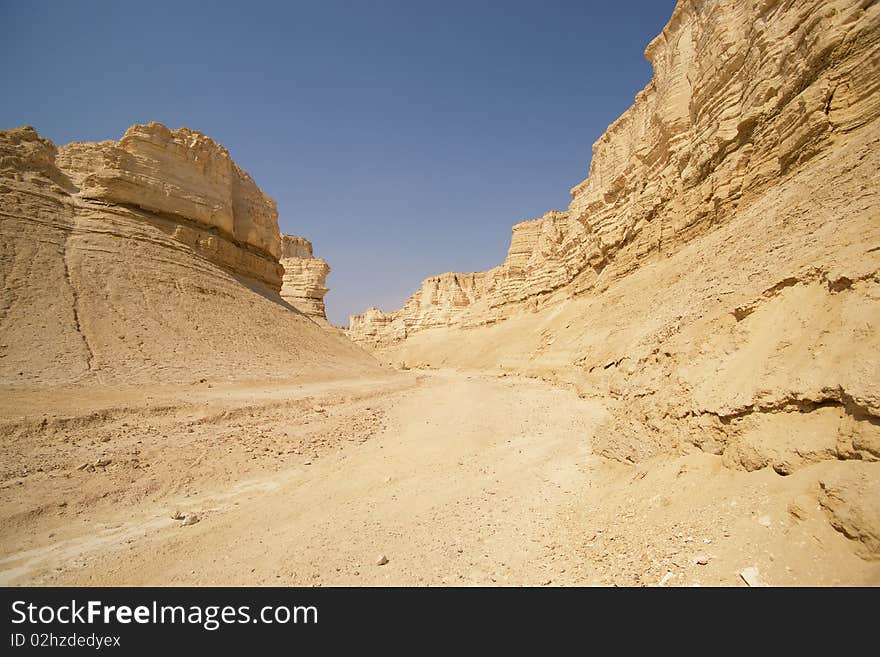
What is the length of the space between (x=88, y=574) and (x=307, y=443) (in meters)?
4.54

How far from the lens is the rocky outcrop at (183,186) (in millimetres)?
20422

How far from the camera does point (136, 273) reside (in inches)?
715

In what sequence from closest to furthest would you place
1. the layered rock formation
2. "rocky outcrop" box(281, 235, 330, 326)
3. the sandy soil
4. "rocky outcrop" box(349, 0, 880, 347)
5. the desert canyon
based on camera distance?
the sandy soil → the desert canyon → "rocky outcrop" box(349, 0, 880, 347) → the layered rock formation → "rocky outcrop" box(281, 235, 330, 326)

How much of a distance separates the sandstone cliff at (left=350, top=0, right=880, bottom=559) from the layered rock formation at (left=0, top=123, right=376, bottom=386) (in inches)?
580

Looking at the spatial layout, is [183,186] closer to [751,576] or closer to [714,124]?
[751,576]

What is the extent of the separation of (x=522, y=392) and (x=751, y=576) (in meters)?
13.8

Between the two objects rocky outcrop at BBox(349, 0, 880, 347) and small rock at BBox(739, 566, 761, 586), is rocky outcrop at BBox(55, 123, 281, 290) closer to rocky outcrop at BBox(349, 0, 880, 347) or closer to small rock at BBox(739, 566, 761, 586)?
rocky outcrop at BBox(349, 0, 880, 347)

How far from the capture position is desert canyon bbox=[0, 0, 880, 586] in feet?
10.6

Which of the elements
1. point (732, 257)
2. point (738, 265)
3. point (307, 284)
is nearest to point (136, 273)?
point (738, 265)

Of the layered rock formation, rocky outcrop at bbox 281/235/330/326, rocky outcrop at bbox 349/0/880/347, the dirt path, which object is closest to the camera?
the dirt path

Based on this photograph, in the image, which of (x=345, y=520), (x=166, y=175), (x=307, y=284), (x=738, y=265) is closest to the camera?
(x=345, y=520)

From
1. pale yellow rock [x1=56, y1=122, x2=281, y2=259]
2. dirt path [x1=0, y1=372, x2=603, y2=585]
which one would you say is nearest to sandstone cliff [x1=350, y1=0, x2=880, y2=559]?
dirt path [x1=0, y1=372, x2=603, y2=585]

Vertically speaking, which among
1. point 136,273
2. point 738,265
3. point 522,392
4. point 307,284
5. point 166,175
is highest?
point 307,284

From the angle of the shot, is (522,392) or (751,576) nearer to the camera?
(751,576)
